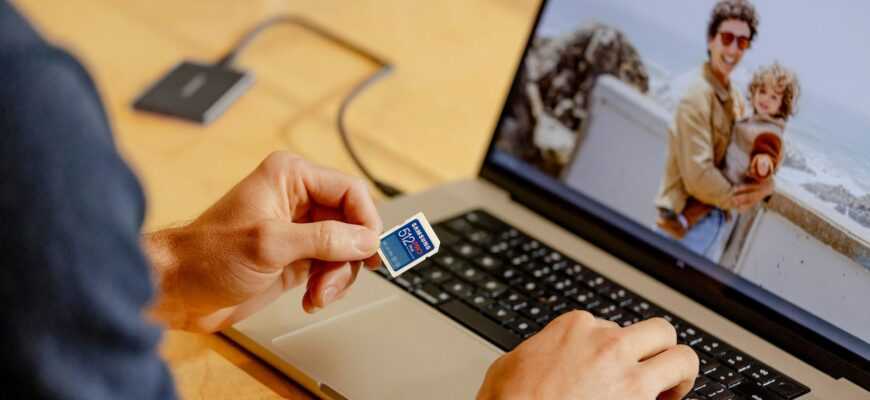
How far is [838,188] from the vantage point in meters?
0.85

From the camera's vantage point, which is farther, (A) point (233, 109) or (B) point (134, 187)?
(A) point (233, 109)

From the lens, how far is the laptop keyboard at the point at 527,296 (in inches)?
33.6

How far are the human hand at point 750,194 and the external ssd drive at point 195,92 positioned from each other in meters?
0.58

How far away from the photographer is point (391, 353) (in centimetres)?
84

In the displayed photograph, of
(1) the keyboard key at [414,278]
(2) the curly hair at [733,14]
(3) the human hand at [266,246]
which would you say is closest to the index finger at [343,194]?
(3) the human hand at [266,246]

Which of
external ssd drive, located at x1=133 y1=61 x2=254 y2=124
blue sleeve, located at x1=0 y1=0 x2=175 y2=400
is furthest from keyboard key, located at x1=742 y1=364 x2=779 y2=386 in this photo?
external ssd drive, located at x1=133 y1=61 x2=254 y2=124

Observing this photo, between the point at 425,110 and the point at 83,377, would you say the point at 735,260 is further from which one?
the point at 83,377

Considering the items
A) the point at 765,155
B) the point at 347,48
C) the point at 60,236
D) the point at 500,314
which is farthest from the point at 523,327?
the point at 347,48

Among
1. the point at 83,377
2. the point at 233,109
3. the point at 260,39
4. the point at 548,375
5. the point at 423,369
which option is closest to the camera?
the point at 83,377

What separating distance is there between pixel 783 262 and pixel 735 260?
1.7 inches

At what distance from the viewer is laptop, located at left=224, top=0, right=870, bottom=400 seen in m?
0.84

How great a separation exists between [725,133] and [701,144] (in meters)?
0.02

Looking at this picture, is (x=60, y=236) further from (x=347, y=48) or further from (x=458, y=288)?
(x=347, y=48)

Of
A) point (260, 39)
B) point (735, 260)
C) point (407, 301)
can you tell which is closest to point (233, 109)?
point (260, 39)
